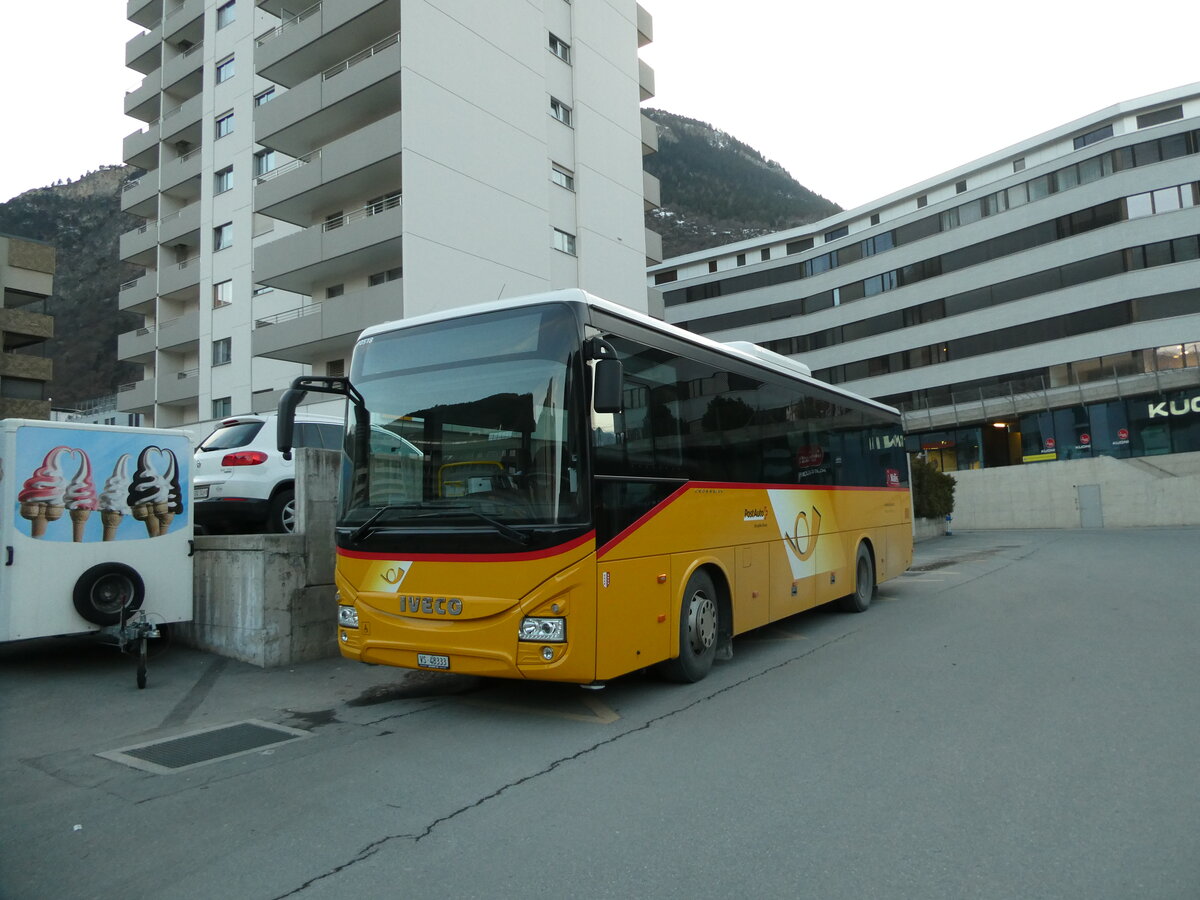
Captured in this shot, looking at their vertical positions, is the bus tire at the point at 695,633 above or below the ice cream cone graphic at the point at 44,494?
below

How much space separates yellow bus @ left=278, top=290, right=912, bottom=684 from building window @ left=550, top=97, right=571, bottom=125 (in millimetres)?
26239

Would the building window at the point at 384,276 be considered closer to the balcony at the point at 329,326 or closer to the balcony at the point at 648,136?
the balcony at the point at 329,326

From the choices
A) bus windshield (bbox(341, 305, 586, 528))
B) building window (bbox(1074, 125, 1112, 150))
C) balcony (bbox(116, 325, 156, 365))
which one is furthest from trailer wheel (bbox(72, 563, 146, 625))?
building window (bbox(1074, 125, 1112, 150))

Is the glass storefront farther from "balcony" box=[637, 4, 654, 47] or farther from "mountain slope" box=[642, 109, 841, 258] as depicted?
"mountain slope" box=[642, 109, 841, 258]

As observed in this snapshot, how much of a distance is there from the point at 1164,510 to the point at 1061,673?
35.8 meters

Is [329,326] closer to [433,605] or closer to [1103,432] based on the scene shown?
[433,605]

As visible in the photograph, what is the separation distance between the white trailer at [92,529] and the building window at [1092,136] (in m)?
50.6

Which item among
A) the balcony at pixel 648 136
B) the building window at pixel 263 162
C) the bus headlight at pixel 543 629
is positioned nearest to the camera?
the bus headlight at pixel 543 629

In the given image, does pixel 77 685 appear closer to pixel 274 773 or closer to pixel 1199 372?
pixel 274 773

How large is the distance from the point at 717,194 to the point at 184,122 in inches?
5395

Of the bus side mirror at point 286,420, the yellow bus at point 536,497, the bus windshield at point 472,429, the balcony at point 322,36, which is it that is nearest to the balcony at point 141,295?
the balcony at point 322,36

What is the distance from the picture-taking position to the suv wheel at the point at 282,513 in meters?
10.4

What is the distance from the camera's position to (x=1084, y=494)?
1497 inches

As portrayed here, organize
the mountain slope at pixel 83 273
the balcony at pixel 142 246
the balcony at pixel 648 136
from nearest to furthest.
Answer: the balcony at pixel 648 136
the balcony at pixel 142 246
the mountain slope at pixel 83 273
